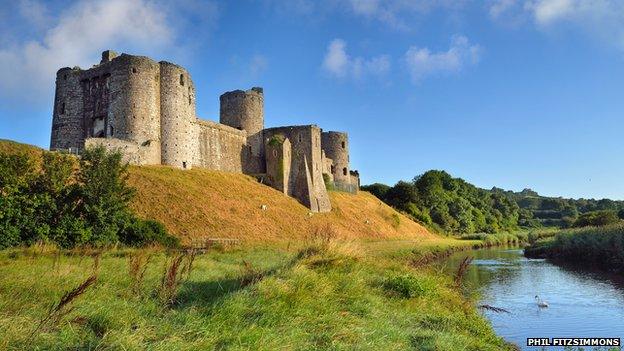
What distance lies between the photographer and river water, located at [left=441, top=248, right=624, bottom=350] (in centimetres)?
1270

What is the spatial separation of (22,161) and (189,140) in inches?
836

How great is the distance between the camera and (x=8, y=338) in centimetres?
490

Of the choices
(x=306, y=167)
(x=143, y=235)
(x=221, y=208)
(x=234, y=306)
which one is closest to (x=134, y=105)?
(x=221, y=208)

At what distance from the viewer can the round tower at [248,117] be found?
50.3 m

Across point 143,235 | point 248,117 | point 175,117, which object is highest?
point 248,117

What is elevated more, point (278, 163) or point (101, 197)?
point (278, 163)

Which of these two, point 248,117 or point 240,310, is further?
point 248,117

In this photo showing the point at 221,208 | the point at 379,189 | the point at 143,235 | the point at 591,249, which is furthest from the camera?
the point at 379,189

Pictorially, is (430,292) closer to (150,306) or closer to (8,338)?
(150,306)

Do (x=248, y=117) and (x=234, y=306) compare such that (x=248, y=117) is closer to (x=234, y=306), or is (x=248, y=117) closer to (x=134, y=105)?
(x=134, y=105)

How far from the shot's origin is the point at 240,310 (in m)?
7.04

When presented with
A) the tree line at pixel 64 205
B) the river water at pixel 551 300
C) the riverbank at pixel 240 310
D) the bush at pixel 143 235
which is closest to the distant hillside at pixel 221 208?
the bush at pixel 143 235

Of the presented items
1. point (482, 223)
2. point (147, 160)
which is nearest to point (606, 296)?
point (147, 160)

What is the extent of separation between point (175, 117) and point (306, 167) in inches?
567
